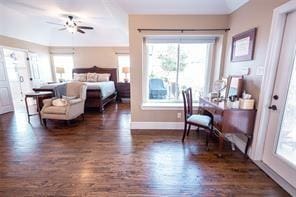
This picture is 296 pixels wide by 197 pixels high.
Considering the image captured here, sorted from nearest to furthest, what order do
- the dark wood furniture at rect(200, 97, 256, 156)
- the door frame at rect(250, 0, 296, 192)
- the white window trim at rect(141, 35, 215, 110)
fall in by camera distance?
1. the door frame at rect(250, 0, 296, 192)
2. the dark wood furniture at rect(200, 97, 256, 156)
3. the white window trim at rect(141, 35, 215, 110)

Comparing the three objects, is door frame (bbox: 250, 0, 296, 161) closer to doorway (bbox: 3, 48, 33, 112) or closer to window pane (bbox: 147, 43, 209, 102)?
window pane (bbox: 147, 43, 209, 102)

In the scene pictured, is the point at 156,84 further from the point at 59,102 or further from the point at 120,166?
the point at 59,102

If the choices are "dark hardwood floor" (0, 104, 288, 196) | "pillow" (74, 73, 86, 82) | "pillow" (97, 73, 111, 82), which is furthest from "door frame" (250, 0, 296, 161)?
"pillow" (74, 73, 86, 82)

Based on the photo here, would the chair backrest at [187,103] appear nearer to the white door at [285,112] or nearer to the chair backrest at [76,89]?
the white door at [285,112]

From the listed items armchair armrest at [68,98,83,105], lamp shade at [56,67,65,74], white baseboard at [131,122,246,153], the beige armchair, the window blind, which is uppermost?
the window blind

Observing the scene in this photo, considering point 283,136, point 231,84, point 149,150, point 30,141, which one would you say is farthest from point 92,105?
point 283,136

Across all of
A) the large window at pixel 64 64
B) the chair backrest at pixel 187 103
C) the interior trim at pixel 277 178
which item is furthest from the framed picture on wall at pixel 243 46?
the large window at pixel 64 64

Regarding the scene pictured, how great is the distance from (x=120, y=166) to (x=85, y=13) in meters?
4.03

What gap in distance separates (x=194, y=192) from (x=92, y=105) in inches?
166

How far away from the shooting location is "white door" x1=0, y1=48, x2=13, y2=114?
16.5ft

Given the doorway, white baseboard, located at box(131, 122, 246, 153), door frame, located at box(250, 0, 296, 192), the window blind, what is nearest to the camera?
door frame, located at box(250, 0, 296, 192)

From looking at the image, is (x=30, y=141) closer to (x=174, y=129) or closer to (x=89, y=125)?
(x=89, y=125)

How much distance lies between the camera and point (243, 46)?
272 cm

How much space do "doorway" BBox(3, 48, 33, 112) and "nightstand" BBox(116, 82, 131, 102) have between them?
3347mm
